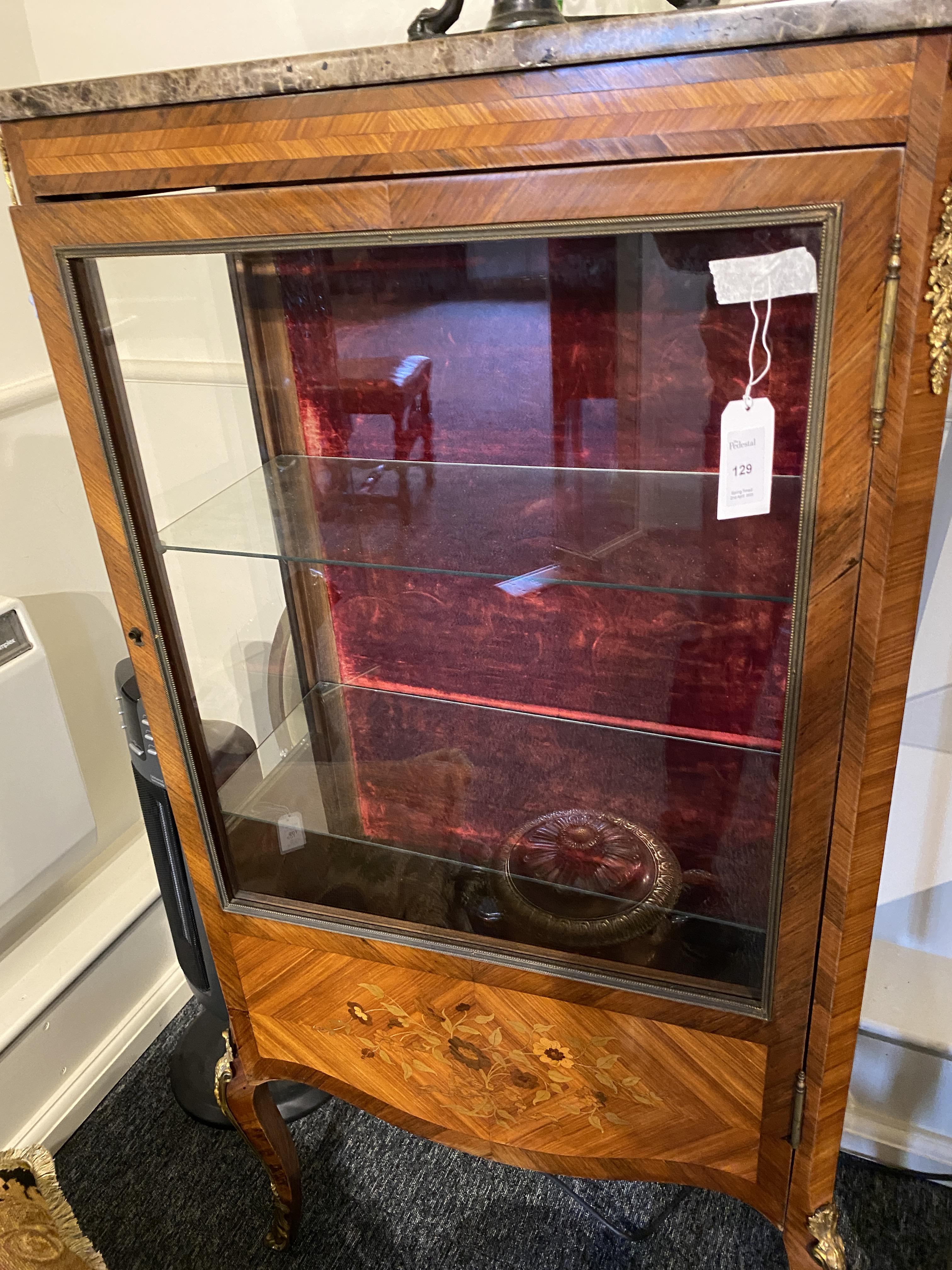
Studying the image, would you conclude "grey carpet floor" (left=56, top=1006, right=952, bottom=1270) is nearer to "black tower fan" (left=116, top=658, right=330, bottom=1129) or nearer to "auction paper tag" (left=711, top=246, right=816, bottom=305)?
"black tower fan" (left=116, top=658, right=330, bottom=1129)

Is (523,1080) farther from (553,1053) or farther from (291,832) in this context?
(291,832)

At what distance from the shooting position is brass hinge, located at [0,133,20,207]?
0.74 meters

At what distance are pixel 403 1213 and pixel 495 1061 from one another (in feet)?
1.67

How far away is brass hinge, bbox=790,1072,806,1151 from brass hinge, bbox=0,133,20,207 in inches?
39.6

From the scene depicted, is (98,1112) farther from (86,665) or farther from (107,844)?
(86,665)

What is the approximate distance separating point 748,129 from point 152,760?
1048 millimetres

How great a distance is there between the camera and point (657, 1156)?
0.93 metres

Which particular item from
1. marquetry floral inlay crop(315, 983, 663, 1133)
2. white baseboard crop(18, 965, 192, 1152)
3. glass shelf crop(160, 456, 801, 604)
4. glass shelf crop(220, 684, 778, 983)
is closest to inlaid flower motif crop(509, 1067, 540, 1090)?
marquetry floral inlay crop(315, 983, 663, 1133)

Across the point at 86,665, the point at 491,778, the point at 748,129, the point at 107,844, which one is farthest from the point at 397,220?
the point at 107,844

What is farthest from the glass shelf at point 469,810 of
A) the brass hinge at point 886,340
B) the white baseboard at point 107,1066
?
A: the white baseboard at point 107,1066

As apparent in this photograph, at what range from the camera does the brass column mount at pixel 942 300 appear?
1.81 feet

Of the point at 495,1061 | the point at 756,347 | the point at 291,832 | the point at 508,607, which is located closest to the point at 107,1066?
the point at 291,832

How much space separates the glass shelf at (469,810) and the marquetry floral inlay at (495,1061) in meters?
0.09

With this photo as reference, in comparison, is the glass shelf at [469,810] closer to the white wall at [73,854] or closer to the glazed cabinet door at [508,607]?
the glazed cabinet door at [508,607]
